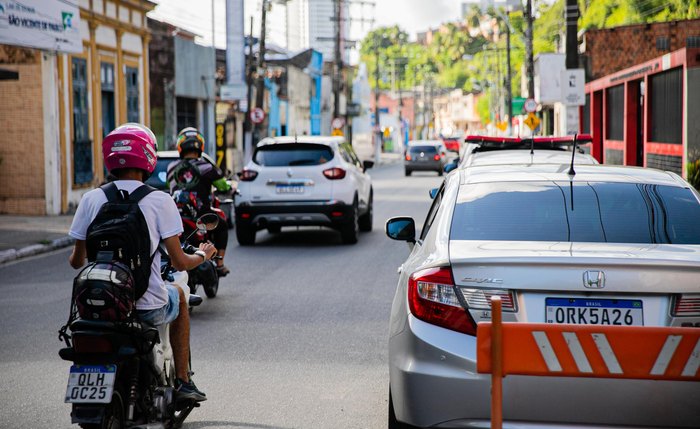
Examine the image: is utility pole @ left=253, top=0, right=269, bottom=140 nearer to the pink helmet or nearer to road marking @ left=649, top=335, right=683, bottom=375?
the pink helmet

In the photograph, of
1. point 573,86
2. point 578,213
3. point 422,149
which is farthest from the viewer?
point 422,149

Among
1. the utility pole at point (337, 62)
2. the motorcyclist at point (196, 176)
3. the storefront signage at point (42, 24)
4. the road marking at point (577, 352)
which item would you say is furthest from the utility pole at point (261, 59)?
the road marking at point (577, 352)

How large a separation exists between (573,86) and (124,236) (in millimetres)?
24632

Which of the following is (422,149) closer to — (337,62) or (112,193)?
(337,62)

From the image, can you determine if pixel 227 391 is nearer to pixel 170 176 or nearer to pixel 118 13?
pixel 170 176

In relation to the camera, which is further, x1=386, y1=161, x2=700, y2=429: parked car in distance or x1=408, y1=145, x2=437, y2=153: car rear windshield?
x1=408, y1=145, x2=437, y2=153: car rear windshield

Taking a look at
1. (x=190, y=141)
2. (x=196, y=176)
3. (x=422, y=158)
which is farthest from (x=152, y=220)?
(x=422, y=158)

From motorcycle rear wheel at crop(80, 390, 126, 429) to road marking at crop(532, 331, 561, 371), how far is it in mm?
1896

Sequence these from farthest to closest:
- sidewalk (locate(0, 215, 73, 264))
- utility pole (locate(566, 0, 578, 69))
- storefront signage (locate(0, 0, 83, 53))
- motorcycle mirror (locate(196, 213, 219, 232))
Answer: utility pole (locate(566, 0, 578, 69)) → storefront signage (locate(0, 0, 83, 53)) → sidewalk (locate(0, 215, 73, 264)) → motorcycle mirror (locate(196, 213, 219, 232))

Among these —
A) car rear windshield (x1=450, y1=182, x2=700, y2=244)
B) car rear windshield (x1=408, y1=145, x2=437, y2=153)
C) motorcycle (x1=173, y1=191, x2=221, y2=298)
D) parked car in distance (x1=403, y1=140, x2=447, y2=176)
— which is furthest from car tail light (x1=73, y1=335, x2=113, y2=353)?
car rear windshield (x1=408, y1=145, x2=437, y2=153)

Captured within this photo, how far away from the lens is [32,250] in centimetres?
1672

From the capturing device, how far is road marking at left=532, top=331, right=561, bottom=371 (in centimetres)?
404

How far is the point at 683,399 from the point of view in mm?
4426

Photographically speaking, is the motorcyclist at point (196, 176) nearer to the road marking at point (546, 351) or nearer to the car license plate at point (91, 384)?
the car license plate at point (91, 384)
